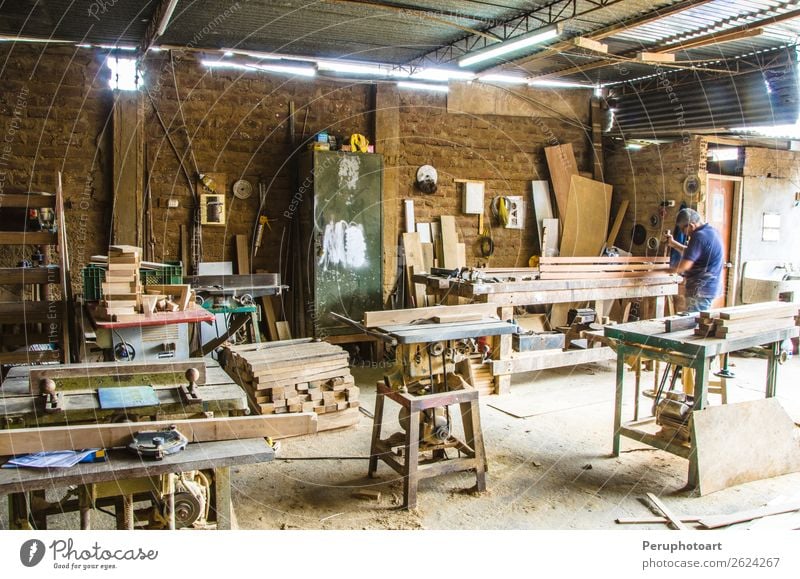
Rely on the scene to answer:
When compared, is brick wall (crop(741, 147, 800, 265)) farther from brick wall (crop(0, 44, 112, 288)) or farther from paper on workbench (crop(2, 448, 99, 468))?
paper on workbench (crop(2, 448, 99, 468))

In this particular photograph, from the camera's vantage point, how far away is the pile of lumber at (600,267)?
6.50 meters

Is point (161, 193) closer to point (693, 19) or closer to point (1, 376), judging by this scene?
point (1, 376)

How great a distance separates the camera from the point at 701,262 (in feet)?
19.9

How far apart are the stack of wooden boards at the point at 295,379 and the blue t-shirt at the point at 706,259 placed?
3473 mm

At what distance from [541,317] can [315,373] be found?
421 centimetres

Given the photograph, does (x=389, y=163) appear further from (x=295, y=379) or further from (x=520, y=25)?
(x=295, y=379)

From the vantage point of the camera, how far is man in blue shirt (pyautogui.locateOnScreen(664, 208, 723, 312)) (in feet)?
19.7

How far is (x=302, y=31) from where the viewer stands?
6.49 m

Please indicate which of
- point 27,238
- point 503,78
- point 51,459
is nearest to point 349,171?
point 503,78

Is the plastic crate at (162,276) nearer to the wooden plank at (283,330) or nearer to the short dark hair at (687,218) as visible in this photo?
the wooden plank at (283,330)

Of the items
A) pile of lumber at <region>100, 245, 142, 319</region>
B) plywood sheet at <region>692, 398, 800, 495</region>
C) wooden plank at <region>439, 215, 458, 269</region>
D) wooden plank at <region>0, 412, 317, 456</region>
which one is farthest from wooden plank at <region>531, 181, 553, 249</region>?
wooden plank at <region>0, 412, 317, 456</region>

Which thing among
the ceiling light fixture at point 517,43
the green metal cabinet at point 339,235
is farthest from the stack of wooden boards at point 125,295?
the ceiling light fixture at point 517,43

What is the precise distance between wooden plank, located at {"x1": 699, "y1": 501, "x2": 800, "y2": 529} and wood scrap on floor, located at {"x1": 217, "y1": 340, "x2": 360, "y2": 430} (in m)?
2.63

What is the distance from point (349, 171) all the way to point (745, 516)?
16.8 ft
